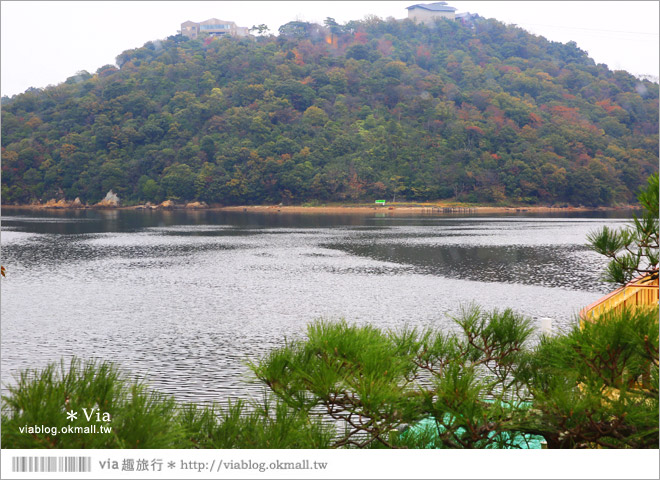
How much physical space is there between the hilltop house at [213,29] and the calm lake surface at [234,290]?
51.4 m

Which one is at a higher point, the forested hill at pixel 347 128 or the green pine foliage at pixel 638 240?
the forested hill at pixel 347 128

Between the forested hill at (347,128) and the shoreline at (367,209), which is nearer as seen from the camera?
the forested hill at (347,128)

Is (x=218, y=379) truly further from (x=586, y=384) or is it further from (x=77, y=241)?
(x=77, y=241)

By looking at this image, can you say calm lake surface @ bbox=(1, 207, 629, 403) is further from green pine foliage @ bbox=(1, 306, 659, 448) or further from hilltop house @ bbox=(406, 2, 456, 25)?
hilltop house @ bbox=(406, 2, 456, 25)

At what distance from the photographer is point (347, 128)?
67438 millimetres

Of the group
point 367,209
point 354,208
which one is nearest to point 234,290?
point 367,209

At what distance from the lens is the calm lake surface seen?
10.1 meters

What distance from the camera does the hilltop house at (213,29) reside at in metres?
77.9

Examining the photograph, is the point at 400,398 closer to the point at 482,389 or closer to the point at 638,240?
the point at 482,389

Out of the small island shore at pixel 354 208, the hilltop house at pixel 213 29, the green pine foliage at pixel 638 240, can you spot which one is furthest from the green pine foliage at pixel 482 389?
the hilltop house at pixel 213 29

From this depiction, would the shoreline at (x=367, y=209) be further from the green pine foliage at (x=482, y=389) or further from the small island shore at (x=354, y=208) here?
the green pine foliage at (x=482, y=389)

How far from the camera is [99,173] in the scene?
205 feet

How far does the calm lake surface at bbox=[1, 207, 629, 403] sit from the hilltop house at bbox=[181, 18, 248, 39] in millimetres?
51361

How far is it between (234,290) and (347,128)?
52.1 m
